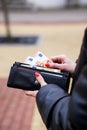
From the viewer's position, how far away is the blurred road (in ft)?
47.0

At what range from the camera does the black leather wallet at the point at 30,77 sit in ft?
8.65

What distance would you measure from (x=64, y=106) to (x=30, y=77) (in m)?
0.47

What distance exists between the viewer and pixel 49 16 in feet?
52.0

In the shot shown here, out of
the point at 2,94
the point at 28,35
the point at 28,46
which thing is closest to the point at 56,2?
the point at 28,35

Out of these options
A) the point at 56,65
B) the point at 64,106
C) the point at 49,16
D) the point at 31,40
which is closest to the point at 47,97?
the point at 64,106

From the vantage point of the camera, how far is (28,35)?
11.0 meters

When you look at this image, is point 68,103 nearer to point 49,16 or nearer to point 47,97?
point 47,97

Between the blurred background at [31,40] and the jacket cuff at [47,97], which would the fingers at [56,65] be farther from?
the blurred background at [31,40]

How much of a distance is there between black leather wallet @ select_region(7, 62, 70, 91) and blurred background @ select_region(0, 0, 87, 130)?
76.7 inches

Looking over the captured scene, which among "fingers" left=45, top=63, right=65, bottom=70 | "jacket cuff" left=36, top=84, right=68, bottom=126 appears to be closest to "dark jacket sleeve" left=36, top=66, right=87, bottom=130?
"jacket cuff" left=36, top=84, right=68, bottom=126

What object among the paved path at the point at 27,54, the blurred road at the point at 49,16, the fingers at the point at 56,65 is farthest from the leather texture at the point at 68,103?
the blurred road at the point at 49,16

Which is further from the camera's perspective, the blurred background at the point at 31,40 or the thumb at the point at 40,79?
the blurred background at the point at 31,40

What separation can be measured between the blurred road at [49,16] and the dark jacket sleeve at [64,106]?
11550 mm

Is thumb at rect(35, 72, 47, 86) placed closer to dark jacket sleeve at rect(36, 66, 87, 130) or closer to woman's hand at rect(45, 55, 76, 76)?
dark jacket sleeve at rect(36, 66, 87, 130)
